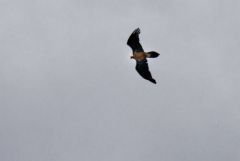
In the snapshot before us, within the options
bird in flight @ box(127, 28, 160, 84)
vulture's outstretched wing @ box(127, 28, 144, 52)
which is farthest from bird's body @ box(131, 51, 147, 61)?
vulture's outstretched wing @ box(127, 28, 144, 52)

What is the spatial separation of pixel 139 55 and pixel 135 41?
1.65 metres

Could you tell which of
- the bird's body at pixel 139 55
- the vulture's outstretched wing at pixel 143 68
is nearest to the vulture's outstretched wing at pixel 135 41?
the bird's body at pixel 139 55

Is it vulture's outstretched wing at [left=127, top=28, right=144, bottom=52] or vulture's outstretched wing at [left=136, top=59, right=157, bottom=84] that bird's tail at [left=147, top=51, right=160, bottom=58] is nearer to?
vulture's outstretched wing at [left=127, top=28, right=144, bottom=52]

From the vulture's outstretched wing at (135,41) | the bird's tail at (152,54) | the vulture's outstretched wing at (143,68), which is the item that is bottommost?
the vulture's outstretched wing at (143,68)

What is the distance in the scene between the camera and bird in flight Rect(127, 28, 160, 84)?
9231 centimetres

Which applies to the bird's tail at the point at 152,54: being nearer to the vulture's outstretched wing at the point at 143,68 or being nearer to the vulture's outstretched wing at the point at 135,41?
the vulture's outstretched wing at the point at 135,41

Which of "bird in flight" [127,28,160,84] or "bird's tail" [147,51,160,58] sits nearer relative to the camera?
"bird's tail" [147,51,160,58]

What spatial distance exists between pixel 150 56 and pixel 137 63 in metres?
2.36

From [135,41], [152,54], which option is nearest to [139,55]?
[135,41]

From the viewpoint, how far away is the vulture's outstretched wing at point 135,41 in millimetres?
92312

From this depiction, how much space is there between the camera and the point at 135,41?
92.8 m

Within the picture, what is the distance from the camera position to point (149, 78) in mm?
92062

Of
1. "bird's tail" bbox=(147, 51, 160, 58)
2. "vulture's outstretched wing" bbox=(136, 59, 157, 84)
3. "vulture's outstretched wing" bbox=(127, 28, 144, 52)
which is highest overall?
"vulture's outstretched wing" bbox=(127, 28, 144, 52)

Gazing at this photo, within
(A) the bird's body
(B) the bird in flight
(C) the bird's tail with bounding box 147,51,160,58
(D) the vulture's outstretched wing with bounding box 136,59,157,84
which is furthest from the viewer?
(D) the vulture's outstretched wing with bounding box 136,59,157,84
